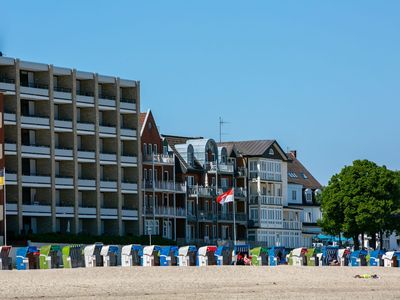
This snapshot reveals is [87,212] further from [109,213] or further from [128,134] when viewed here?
[128,134]

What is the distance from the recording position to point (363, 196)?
135 metres

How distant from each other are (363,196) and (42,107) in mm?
35303

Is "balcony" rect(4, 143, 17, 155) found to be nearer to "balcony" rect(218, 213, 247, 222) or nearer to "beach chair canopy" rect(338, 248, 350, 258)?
"beach chair canopy" rect(338, 248, 350, 258)

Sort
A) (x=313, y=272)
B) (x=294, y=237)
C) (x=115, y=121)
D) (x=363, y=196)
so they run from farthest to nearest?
(x=294, y=237) → (x=363, y=196) → (x=115, y=121) → (x=313, y=272)

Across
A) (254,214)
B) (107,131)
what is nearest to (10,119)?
(107,131)

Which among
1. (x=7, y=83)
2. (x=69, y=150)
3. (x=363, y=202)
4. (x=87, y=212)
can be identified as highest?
(x=7, y=83)

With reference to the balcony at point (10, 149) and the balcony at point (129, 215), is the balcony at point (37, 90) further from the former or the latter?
the balcony at point (129, 215)

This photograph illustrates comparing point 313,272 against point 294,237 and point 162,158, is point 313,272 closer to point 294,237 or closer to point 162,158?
point 162,158

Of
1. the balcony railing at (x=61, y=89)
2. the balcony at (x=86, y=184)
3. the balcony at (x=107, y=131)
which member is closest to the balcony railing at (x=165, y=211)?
the balcony at (x=86, y=184)

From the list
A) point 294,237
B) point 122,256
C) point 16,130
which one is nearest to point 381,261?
point 122,256

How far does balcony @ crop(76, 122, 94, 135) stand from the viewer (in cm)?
12275

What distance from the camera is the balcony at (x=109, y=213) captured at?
12469cm

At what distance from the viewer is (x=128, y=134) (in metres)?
128

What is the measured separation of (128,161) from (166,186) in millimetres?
A: 6918
